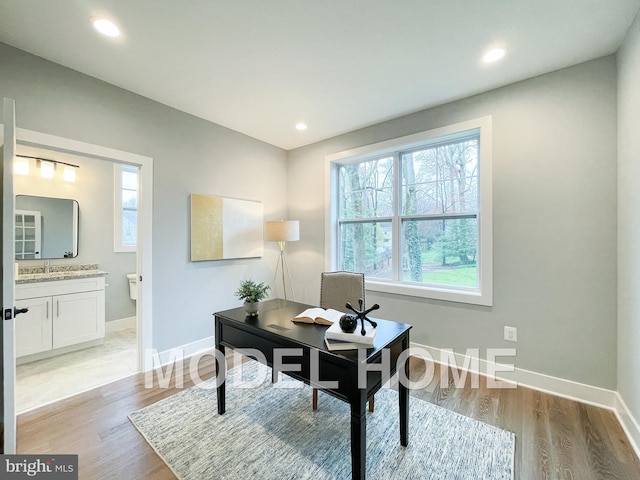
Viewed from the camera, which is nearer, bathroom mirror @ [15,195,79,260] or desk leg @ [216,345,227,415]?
desk leg @ [216,345,227,415]

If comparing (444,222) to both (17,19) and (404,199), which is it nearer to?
(404,199)

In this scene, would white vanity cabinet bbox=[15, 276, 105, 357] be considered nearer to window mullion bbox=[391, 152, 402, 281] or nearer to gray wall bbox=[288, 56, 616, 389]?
window mullion bbox=[391, 152, 402, 281]

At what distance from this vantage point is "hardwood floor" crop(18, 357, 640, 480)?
1477 mm

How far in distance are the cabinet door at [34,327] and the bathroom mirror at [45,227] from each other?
0.81 meters

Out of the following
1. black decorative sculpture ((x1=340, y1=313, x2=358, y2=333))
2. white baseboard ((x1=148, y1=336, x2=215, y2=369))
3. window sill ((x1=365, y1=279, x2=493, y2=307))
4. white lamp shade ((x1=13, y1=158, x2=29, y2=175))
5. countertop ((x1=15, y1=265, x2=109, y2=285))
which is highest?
white lamp shade ((x1=13, y1=158, x2=29, y2=175))

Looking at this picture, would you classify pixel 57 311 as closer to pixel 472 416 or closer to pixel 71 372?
pixel 71 372

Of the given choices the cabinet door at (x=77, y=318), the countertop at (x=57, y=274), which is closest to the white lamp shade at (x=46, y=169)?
the countertop at (x=57, y=274)

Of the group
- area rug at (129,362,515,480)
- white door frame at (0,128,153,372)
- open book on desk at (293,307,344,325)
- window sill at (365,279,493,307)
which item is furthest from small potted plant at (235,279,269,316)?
window sill at (365,279,493,307)

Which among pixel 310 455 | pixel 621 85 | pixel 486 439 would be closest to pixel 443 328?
pixel 486 439

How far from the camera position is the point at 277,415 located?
75.7 inches

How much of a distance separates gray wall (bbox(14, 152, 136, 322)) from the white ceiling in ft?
6.34

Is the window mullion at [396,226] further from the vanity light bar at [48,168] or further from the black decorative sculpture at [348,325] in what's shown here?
the vanity light bar at [48,168]

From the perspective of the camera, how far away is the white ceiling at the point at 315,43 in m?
1.57

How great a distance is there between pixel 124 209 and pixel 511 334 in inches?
202
